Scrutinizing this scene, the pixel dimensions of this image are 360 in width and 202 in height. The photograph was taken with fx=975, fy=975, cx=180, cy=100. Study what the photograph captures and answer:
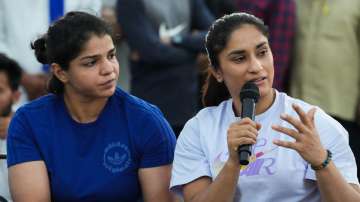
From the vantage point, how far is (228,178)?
154 inches

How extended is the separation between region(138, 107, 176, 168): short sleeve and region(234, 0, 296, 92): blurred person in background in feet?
5.63

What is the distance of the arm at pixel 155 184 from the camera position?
14.6ft

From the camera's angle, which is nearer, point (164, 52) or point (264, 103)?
point (264, 103)

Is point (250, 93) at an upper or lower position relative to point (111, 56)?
lower

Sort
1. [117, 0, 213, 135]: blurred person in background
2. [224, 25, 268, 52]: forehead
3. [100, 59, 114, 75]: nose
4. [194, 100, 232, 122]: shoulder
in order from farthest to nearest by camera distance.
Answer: [117, 0, 213, 135]: blurred person in background
[100, 59, 114, 75]: nose
[194, 100, 232, 122]: shoulder
[224, 25, 268, 52]: forehead

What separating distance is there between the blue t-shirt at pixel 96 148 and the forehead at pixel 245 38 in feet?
1.88

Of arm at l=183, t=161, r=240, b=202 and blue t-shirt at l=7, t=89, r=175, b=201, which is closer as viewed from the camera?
arm at l=183, t=161, r=240, b=202

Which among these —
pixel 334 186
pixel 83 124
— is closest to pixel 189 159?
pixel 83 124

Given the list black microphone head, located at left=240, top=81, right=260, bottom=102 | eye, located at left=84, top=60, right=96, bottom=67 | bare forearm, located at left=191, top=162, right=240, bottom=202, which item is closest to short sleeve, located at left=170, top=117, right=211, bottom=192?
bare forearm, located at left=191, top=162, right=240, bottom=202

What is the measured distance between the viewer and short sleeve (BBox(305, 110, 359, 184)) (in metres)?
3.92

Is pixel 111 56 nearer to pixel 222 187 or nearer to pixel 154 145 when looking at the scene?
pixel 154 145

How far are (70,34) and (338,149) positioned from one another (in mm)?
1336

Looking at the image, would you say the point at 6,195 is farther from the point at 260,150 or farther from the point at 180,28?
the point at 180,28

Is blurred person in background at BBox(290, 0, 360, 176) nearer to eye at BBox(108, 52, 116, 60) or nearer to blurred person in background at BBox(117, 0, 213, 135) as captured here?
blurred person in background at BBox(117, 0, 213, 135)
